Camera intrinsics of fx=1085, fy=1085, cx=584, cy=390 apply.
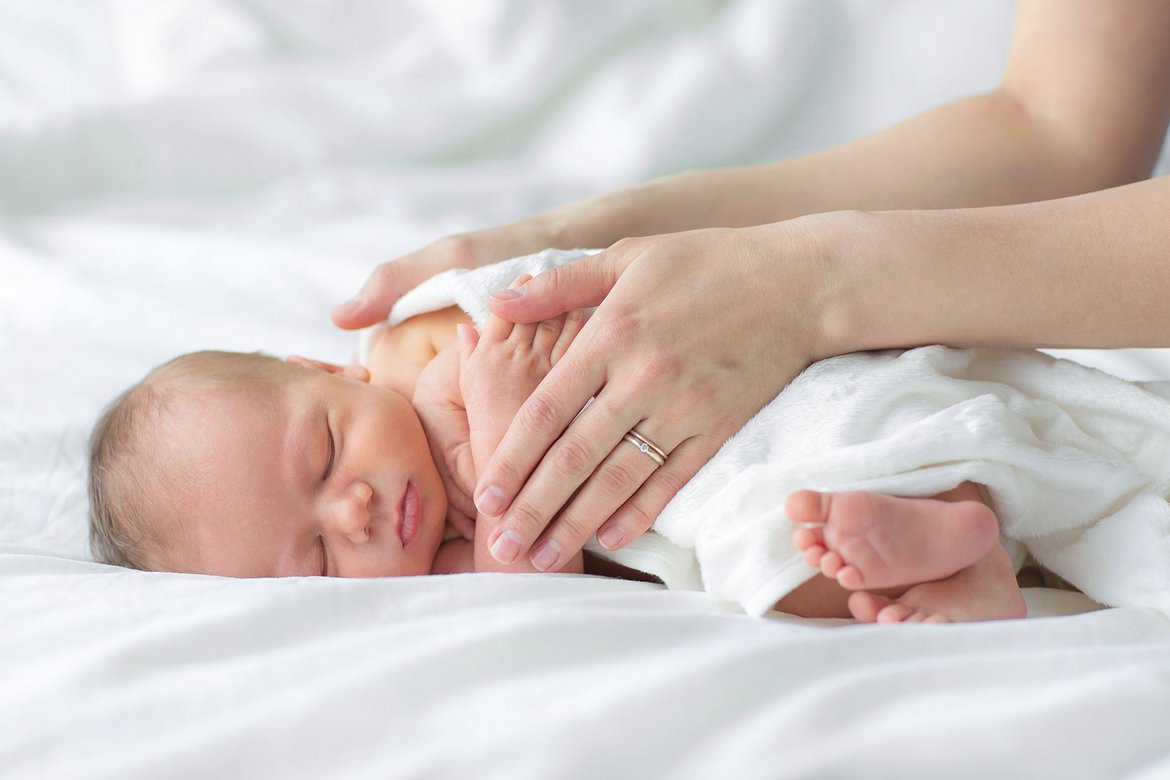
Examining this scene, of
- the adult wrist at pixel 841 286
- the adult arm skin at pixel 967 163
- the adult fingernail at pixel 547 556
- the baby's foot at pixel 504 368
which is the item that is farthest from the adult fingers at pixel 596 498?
the adult arm skin at pixel 967 163

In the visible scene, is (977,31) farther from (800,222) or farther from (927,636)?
(927,636)

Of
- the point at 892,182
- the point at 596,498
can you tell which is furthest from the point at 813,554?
the point at 892,182

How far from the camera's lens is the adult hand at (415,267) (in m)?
1.37

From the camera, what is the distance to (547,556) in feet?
3.39

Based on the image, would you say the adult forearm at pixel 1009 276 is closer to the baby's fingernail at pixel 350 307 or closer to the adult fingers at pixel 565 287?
the adult fingers at pixel 565 287

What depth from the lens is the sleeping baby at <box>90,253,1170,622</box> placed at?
34.8 inches

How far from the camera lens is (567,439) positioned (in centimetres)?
101

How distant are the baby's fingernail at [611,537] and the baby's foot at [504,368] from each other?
0.14 metres

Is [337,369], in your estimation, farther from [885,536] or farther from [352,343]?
[885,536]

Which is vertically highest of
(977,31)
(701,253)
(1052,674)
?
(977,31)

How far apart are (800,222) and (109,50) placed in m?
1.80

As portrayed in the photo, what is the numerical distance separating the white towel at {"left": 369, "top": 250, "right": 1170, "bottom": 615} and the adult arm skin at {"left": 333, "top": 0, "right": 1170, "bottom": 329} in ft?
1.49

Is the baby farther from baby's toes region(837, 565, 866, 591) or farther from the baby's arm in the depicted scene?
baby's toes region(837, 565, 866, 591)

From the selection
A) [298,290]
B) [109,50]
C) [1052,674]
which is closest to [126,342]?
[298,290]
